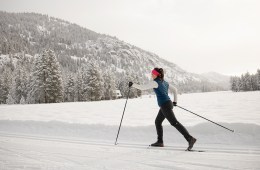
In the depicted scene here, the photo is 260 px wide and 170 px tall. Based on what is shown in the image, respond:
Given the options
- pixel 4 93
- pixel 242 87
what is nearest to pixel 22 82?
pixel 4 93

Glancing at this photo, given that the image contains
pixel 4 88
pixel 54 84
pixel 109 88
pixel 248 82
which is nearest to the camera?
pixel 54 84

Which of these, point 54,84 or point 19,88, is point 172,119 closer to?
point 54,84

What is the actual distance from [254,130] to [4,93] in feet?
275

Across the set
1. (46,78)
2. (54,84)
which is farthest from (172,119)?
(54,84)

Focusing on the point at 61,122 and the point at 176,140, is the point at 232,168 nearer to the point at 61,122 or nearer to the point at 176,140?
the point at 176,140

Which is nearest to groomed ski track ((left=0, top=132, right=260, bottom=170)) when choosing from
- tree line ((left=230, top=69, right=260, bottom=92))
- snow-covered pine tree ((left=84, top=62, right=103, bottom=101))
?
snow-covered pine tree ((left=84, top=62, right=103, bottom=101))

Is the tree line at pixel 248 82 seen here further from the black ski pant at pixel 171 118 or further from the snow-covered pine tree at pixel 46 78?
the black ski pant at pixel 171 118

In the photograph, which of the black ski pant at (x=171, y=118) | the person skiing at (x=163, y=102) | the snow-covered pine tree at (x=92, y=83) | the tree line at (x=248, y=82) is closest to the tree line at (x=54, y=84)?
the snow-covered pine tree at (x=92, y=83)

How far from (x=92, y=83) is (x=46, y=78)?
429 inches

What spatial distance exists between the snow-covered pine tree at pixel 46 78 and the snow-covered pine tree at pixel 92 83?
799 centimetres

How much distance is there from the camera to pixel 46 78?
4172 cm

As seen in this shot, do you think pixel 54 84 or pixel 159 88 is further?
pixel 54 84

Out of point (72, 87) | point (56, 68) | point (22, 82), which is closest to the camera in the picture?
point (56, 68)

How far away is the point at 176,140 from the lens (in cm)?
745
